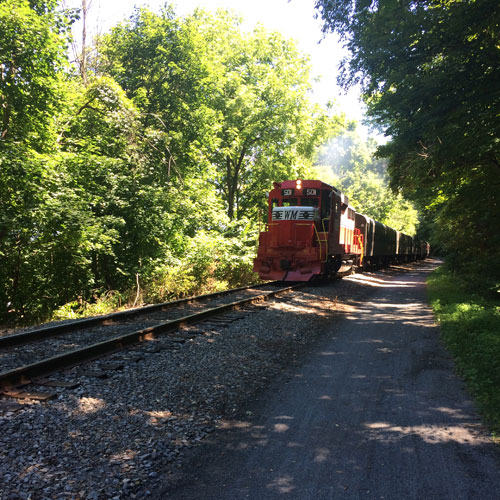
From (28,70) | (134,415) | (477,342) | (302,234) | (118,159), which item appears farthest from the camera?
(302,234)

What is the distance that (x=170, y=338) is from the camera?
22.7 feet

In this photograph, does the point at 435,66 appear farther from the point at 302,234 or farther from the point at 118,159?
the point at 118,159

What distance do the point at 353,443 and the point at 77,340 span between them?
482cm

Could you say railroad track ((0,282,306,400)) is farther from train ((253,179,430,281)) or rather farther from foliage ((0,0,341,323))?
train ((253,179,430,281))

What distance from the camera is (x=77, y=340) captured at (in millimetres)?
6684

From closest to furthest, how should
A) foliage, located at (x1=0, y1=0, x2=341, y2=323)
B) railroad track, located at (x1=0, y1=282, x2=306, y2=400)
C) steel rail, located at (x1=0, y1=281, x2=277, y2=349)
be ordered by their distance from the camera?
railroad track, located at (x1=0, y1=282, x2=306, y2=400)
steel rail, located at (x1=0, y1=281, x2=277, y2=349)
foliage, located at (x1=0, y1=0, x2=341, y2=323)

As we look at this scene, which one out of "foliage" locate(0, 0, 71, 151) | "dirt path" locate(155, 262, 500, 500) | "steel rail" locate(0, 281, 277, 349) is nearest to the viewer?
"dirt path" locate(155, 262, 500, 500)

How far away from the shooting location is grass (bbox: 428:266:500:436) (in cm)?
475

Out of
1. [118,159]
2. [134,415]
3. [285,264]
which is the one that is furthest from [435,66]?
[118,159]

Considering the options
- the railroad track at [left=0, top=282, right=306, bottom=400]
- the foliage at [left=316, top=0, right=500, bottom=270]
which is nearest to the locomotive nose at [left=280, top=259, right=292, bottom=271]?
the railroad track at [left=0, top=282, right=306, bottom=400]

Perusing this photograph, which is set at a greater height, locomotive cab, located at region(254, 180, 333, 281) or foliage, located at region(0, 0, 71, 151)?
foliage, located at region(0, 0, 71, 151)

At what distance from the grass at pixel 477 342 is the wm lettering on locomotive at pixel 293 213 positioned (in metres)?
5.12

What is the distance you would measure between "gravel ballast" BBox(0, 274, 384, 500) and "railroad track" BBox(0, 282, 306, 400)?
0.23m

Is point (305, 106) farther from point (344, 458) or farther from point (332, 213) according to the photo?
point (344, 458)
